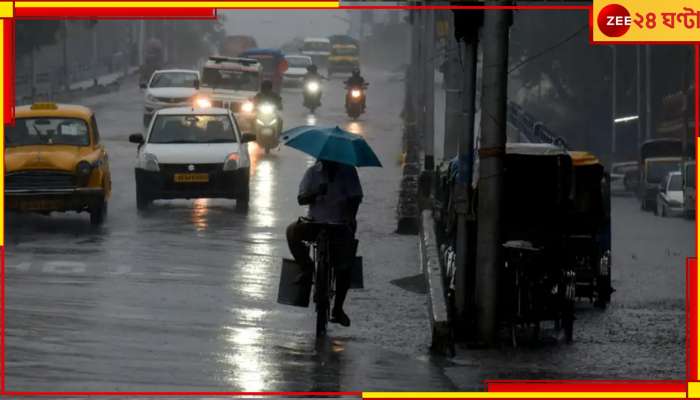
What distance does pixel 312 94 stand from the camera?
58938 millimetres

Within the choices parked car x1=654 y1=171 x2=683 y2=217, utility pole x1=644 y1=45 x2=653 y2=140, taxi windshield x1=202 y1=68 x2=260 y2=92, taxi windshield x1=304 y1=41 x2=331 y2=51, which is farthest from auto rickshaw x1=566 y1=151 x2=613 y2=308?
taxi windshield x1=304 y1=41 x2=331 y2=51

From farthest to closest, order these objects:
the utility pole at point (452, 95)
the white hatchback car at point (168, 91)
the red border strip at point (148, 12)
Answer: the white hatchback car at point (168, 91)
the utility pole at point (452, 95)
the red border strip at point (148, 12)

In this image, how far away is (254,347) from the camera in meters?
13.6

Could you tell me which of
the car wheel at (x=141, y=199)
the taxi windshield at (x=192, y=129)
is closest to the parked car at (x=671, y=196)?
the taxi windshield at (x=192, y=129)

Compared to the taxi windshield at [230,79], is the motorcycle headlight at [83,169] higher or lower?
lower

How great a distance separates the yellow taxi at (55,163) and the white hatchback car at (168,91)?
906 inches

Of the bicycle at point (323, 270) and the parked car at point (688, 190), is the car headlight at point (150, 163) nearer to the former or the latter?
the bicycle at point (323, 270)

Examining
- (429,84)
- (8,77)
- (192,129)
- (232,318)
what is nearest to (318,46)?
(429,84)

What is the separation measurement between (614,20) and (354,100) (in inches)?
1564

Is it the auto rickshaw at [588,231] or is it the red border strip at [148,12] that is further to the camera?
the red border strip at [148,12]

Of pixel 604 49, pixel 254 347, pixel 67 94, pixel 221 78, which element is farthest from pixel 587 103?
pixel 254 347

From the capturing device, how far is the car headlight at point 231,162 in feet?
89.3

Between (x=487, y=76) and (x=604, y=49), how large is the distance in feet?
224

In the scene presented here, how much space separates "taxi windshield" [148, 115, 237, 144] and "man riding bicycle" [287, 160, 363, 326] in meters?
13.8
